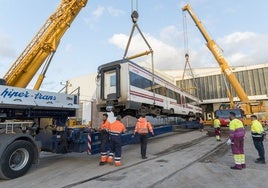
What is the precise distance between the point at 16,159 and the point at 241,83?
35231 millimetres

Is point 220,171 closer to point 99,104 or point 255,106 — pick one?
point 99,104

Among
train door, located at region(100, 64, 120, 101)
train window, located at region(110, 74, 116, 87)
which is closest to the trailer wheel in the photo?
train door, located at region(100, 64, 120, 101)

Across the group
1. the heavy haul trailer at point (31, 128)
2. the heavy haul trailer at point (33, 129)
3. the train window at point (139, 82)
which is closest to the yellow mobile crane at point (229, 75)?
the train window at point (139, 82)

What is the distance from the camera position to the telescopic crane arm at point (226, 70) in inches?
771

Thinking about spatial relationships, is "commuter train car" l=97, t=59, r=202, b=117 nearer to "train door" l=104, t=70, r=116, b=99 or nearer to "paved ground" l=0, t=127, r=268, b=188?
"train door" l=104, t=70, r=116, b=99

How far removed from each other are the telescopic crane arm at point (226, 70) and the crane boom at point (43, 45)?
39.7 feet

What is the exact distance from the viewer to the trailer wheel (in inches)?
232

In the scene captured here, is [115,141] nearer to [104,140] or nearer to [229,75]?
[104,140]

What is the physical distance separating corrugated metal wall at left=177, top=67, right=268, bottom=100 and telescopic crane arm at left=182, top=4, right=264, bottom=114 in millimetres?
9897

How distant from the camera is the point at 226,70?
20859 millimetres

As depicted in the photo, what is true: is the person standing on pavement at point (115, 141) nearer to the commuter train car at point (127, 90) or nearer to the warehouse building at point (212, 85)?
the commuter train car at point (127, 90)

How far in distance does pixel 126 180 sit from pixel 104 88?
6228 mm

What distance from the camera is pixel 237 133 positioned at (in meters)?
7.15

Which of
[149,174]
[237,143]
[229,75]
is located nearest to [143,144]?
[149,174]
